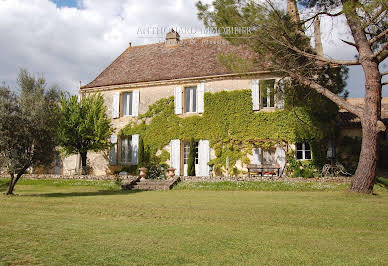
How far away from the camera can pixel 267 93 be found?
1625 cm

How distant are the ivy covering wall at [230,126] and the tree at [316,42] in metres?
4.05

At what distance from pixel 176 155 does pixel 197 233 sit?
13147 mm

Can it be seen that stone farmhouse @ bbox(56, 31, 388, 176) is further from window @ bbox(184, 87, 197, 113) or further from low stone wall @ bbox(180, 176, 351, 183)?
low stone wall @ bbox(180, 176, 351, 183)

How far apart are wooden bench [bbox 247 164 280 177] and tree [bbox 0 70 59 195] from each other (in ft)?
27.5

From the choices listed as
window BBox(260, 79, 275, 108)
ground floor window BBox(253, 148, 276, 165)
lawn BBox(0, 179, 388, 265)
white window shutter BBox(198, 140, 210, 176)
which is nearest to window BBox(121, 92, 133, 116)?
white window shutter BBox(198, 140, 210, 176)

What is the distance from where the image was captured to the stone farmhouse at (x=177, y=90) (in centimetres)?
1727

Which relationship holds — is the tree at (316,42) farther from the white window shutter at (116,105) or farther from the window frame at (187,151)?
the white window shutter at (116,105)

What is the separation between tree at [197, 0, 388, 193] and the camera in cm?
1098

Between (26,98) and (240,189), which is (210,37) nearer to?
(240,189)

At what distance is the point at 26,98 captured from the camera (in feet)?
37.2

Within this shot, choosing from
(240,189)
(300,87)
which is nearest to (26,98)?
(240,189)

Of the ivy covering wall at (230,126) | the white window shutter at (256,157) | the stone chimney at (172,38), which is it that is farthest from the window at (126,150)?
the white window shutter at (256,157)

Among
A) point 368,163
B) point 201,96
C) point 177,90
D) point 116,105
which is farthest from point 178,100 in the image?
point 368,163

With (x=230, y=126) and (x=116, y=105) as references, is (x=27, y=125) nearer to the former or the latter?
(x=116, y=105)
